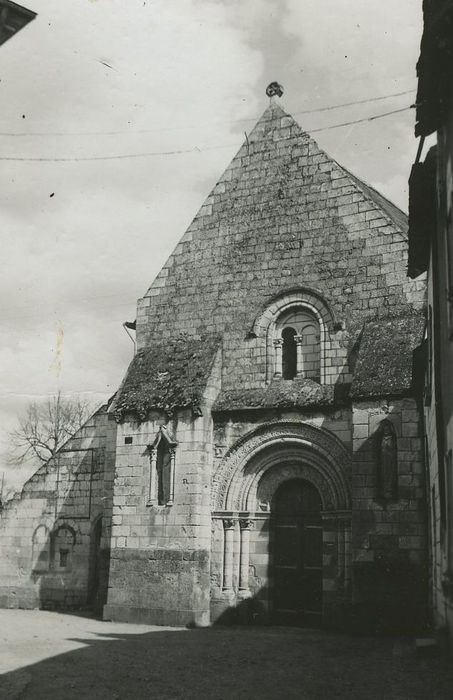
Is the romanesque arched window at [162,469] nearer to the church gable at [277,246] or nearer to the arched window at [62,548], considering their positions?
the church gable at [277,246]

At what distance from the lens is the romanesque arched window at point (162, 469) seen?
14.9 metres

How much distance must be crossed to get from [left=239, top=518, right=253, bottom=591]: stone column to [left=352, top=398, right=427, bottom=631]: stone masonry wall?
2.53m

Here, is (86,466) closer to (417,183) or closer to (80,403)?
(417,183)

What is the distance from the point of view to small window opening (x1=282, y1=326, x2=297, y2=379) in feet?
49.9

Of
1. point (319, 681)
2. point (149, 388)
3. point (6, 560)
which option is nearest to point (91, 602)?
point (6, 560)

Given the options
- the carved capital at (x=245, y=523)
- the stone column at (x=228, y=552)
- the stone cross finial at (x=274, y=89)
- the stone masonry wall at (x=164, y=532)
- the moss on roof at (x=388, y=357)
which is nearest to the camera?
the moss on roof at (x=388, y=357)

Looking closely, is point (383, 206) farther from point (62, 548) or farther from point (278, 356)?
point (62, 548)

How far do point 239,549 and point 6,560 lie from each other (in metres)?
6.46

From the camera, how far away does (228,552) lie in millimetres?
14648

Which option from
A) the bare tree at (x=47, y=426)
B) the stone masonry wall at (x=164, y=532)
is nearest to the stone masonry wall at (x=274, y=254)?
the stone masonry wall at (x=164, y=532)

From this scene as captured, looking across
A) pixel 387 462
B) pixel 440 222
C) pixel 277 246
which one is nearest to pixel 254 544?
pixel 387 462

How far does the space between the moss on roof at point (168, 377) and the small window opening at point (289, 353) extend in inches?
54.2

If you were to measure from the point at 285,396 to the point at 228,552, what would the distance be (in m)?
3.13

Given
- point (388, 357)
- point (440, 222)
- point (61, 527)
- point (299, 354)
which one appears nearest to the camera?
point (440, 222)
